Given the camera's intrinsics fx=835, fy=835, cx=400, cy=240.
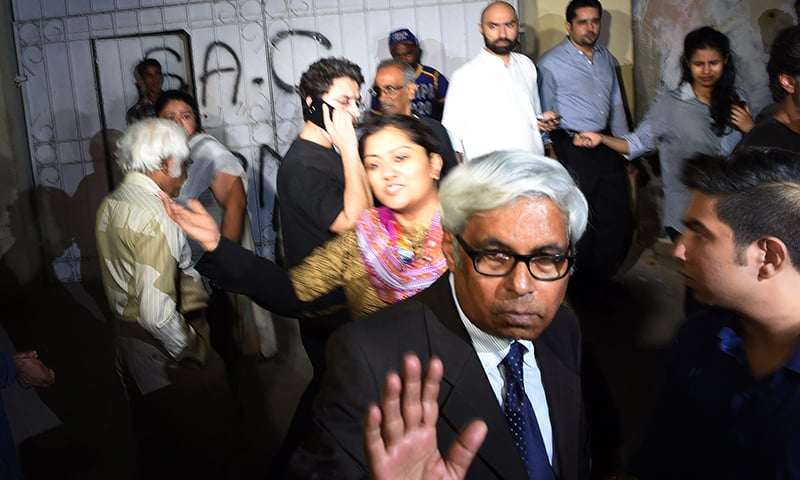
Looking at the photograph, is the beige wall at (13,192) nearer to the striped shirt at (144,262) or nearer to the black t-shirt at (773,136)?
the striped shirt at (144,262)

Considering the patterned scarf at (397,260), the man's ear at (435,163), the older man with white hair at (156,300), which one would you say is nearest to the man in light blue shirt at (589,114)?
the man's ear at (435,163)

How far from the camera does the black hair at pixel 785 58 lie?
10.2 ft

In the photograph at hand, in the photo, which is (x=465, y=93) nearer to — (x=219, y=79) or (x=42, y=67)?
(x=219, y=79)

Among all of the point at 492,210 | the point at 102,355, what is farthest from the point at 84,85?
the point at 492,210

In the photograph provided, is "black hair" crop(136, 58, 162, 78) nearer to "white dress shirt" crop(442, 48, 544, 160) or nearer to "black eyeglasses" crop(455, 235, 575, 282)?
"white dress shirt" crop(442, 48, 544, 160)

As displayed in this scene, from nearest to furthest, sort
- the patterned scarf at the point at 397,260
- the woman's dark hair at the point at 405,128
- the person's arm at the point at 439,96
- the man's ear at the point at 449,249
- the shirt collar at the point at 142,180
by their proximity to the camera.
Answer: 1. the man's ear at the point at 449,249
2. the patterned scarf at the point at 397,260
3. the woman's dark hair at the point at 405,128
4. the shirt collar at the point at 142,180
5. the person's arm at the point at 439,96

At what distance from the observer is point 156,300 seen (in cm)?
316

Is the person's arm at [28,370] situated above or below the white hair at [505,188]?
below

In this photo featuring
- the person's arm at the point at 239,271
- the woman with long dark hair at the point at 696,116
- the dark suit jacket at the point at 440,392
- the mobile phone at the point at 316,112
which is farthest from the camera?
the woman with long dark hair at the point at 696,116

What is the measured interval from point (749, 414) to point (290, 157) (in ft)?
7.56

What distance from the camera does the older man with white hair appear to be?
3.17 metres

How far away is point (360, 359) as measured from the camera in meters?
1.70

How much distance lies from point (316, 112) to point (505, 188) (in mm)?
2003

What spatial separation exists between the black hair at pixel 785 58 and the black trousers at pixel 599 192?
273cm
